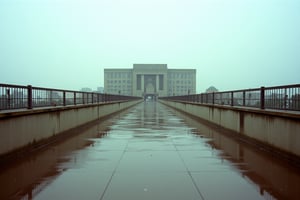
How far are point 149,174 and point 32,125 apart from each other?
4.66m

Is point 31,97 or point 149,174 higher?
point 31,97

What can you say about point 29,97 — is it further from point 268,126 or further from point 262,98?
point 262,98

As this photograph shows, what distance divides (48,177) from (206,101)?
18.4 m

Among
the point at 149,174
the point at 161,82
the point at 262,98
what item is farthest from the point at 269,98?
the point at 161,82

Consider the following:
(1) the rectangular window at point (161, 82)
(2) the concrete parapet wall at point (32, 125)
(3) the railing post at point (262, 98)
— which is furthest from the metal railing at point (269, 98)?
(1) the rectangular window at point (161, 82)

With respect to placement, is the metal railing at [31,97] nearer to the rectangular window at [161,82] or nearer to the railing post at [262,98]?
the railing post at [262,98]

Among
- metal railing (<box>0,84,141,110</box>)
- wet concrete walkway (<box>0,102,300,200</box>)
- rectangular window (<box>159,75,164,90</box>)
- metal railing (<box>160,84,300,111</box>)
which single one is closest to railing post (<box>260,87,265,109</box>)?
metal railing (<box>160,84,300,111</box>)

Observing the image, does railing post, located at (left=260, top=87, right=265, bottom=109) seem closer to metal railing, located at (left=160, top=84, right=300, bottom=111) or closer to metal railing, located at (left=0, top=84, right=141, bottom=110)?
metal railing, located at (left=160, top=84, right=300, bottom=111)

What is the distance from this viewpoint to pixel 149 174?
23.1 feet

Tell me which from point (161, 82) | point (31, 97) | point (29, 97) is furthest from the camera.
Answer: point (161, 82)

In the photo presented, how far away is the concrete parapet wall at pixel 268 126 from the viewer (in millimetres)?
8047

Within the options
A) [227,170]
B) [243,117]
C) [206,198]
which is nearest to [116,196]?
[206,198]

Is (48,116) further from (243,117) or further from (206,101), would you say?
(206,101)

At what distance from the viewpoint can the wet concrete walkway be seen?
5.70 metres
